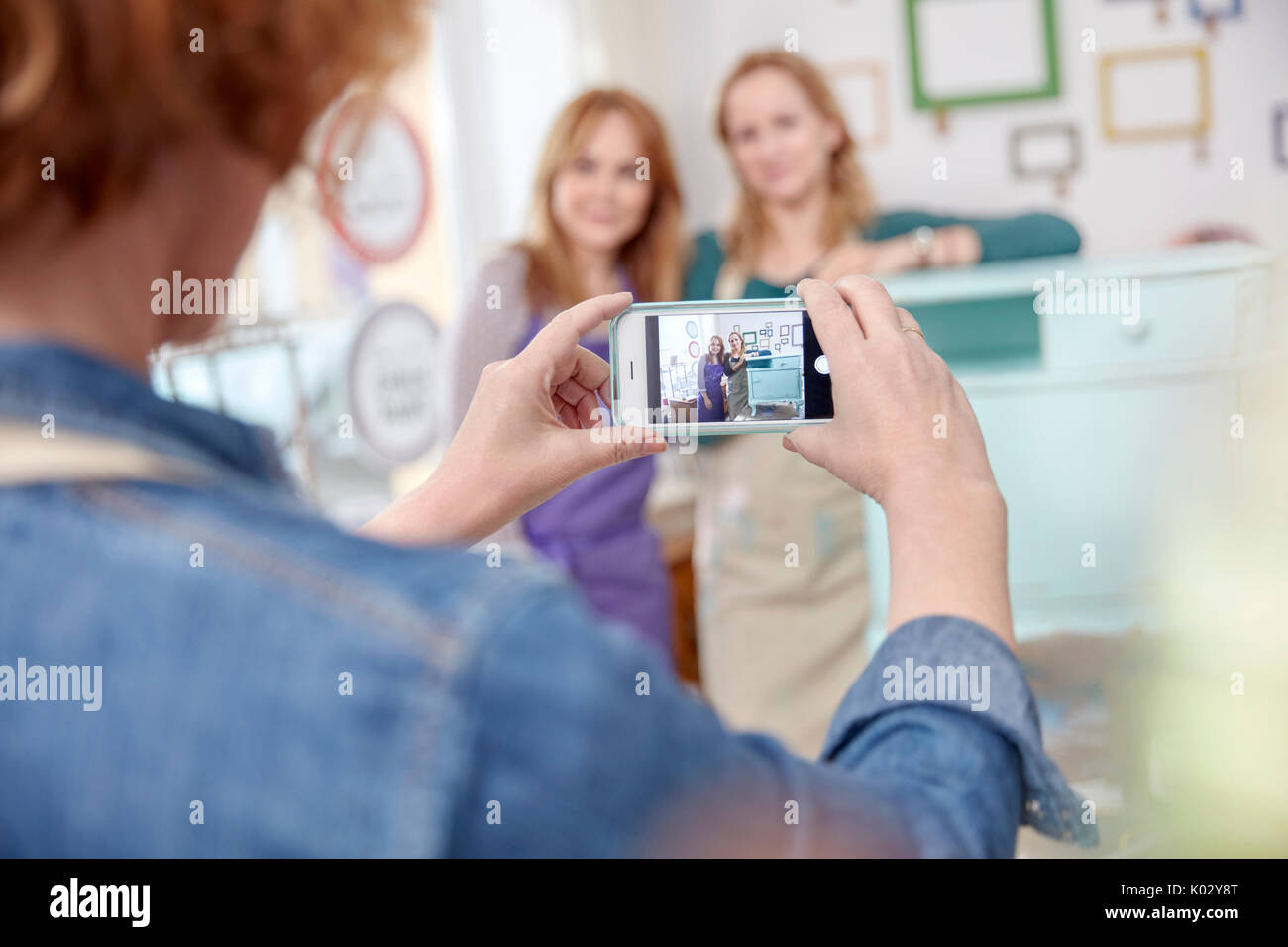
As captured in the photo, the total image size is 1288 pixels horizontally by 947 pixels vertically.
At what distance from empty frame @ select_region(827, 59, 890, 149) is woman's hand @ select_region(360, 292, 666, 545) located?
176 centimetres

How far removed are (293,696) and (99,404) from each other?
105mm

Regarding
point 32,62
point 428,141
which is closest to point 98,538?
point 32,62

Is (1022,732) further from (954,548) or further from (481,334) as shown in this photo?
(481,334)

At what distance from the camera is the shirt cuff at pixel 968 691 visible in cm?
39

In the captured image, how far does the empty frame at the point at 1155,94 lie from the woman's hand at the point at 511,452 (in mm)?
1807

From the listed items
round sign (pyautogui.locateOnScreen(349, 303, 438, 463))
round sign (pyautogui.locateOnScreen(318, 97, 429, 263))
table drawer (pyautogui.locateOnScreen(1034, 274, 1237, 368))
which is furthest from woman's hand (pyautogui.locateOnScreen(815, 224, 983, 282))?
round sign (pyautogui.locateOnScreen(318, 97, 429, 263))

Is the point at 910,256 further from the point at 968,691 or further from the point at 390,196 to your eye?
the point at 968,691

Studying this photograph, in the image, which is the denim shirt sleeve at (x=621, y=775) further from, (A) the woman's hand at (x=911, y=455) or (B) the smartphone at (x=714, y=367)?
(B) the smartphone at (x=714, y=367)

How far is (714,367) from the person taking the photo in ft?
2.28

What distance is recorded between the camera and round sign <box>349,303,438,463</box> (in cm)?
176

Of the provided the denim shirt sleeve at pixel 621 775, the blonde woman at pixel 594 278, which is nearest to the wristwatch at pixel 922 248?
the blonde woman at pixel 594 278

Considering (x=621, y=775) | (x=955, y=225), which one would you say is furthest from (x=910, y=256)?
(x=621, y=775)

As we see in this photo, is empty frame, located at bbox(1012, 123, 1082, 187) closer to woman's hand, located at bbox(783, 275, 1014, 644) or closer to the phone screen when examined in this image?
the phone screen
